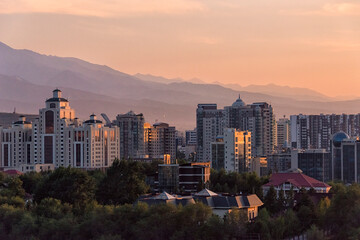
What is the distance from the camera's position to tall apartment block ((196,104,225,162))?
239 feet

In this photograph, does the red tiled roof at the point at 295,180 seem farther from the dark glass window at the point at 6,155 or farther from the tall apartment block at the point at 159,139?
the tall apartment block at the point at 159,139

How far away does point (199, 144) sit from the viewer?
74.2m

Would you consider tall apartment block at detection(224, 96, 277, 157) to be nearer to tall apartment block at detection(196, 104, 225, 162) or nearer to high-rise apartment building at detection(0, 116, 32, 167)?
tall apartment block at detection(196, 104, 225, 162)

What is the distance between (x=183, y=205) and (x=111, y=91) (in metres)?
145

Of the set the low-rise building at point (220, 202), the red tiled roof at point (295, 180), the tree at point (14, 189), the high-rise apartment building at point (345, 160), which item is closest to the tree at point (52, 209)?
the low-rise building at point (220, 202)

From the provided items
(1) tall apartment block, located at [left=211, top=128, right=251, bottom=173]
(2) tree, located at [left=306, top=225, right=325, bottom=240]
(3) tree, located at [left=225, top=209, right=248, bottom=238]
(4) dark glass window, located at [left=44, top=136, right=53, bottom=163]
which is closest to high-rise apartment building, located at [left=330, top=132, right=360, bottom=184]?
(1) tall apartment block, located at [left=211, top=128, right=251, bottom=173]

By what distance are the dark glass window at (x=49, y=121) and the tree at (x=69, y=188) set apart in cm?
2278

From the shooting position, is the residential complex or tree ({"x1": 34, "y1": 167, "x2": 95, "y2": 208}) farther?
the residential complex

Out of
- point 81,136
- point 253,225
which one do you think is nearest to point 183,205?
point 253,225

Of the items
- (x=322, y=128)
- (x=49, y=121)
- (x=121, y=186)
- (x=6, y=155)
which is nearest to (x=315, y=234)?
(x=121, y=186)

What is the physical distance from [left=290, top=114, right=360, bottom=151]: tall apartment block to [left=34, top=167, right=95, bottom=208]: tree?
47.6m

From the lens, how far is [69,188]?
1281 inches

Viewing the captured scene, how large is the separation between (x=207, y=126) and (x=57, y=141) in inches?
852

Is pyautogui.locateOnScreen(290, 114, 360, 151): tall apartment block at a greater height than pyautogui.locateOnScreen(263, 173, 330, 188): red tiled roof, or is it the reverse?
pyautogui.locateOnScreen(290, 114, 360, 151): tall apartment block
